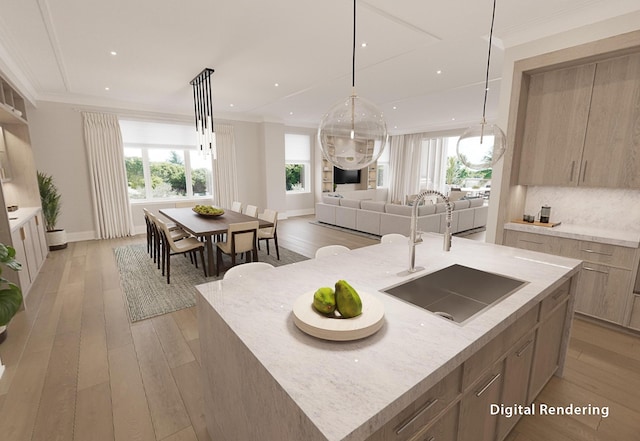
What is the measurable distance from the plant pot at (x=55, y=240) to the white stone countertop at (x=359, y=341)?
5.59 meters

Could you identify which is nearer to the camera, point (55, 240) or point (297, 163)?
point (55, 240)

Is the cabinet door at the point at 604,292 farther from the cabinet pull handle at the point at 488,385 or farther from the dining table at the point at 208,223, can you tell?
the dining table at the point at 208,223

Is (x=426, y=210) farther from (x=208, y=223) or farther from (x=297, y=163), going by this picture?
(x=297, y=163)

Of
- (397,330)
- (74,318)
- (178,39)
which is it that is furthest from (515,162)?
(74,318)

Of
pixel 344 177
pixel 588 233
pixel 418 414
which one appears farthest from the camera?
pixel 344 177

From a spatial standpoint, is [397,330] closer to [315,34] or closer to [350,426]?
[350,426]

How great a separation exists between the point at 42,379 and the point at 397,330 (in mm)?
2596

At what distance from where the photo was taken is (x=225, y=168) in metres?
7.50

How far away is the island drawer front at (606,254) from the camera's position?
2.59 meters

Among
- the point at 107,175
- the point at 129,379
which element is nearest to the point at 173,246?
the point at 129,379

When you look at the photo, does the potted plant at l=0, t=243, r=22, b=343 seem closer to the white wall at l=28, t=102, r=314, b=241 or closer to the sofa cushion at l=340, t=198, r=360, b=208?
the white wall at l=28, t=102, r=314, b=241

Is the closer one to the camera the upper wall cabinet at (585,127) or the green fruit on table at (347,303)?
the green fruit on table at (347,303)

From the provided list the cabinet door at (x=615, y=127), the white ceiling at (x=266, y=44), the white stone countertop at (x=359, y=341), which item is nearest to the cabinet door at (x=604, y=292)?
the cabinet door at (x=615, y=127)

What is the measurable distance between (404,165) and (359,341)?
394 inches
